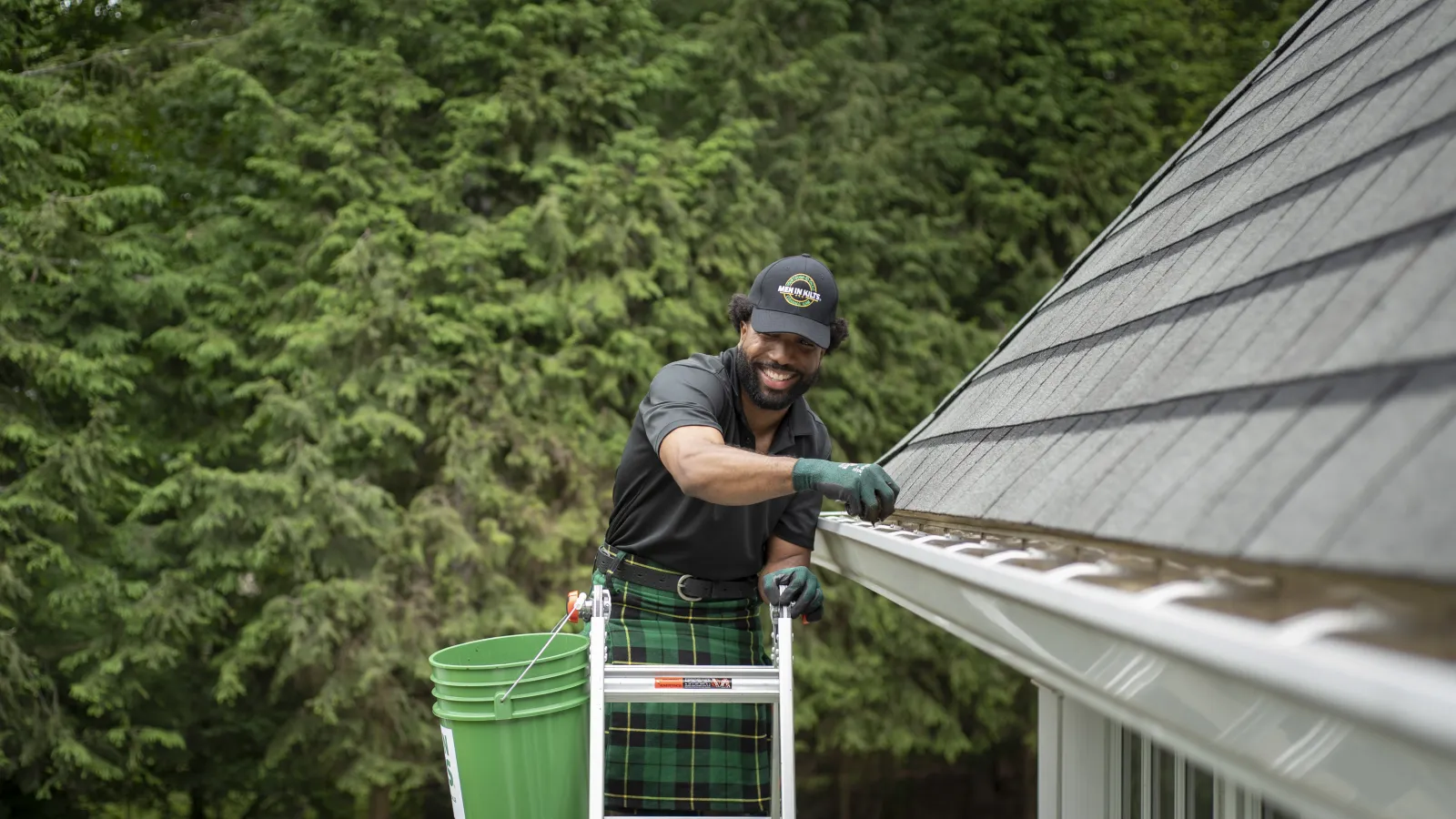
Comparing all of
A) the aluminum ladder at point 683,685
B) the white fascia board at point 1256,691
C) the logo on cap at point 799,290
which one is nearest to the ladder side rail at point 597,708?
the aluminum ladder at point 683,685

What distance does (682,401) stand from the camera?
7.97 feet

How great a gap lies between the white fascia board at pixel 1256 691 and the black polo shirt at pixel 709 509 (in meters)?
1.34

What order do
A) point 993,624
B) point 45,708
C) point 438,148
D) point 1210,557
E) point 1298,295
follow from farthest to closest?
point 438,148 < point 45,708 < point 993,624 < point 1298,295 < point 1210,557

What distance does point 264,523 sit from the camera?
5086mm

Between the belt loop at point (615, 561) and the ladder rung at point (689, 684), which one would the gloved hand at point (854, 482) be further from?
the belt loop at point (615, 561)

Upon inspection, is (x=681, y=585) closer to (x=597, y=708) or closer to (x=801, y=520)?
(x=801, y=520)

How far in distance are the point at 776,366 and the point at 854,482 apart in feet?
1.52

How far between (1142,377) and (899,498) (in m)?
0.99

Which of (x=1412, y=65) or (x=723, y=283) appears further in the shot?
(x=723, y=283)

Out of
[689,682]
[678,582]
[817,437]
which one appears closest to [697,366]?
[817,437]

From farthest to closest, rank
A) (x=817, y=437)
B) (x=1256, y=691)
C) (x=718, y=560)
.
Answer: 1. (x=817, y=437)
2. (x=718, y=560)
3. (x=1256, y=691)

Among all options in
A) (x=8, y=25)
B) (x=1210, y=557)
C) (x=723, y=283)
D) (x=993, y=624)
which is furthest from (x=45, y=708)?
(x=1210, y=557)

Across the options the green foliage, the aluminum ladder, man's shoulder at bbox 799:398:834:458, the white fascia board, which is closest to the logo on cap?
man's shoulder at bbox 799:398:834:458

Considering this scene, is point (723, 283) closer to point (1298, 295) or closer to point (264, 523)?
point (264, 523)
